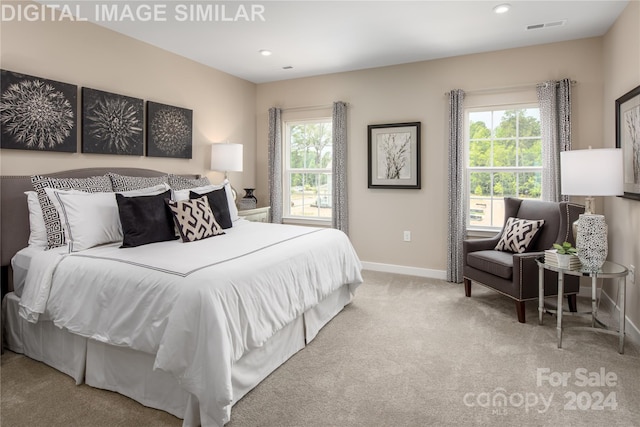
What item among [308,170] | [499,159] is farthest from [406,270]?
[308,170]

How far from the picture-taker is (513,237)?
361 centimetres

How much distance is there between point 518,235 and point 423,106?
191 centimetres

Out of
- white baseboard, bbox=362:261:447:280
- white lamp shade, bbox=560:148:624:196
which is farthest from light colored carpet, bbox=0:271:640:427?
white baseboard, bbox=362:261:447:280

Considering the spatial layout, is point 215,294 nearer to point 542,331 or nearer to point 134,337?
point 134,337

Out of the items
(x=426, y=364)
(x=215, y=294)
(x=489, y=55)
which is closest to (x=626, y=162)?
(x=489, y=55)

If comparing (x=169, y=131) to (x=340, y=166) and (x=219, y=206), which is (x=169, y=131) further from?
(x=340, y=166)

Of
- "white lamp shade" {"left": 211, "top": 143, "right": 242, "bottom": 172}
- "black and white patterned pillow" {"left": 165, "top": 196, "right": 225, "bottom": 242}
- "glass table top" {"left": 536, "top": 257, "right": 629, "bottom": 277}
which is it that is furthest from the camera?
"white lamp shade" {"left": 211, "top": 143, "right": 242, "bottom": 172}

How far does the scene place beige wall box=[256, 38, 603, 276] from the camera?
3.86 metres

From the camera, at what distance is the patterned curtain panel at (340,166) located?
4.96 m

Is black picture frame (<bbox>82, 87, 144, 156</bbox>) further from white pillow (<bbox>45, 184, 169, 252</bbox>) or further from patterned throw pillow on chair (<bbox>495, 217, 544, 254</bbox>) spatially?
patterned throw pillow on chair (<bbox>495, 217, 544, 254</bbox>)

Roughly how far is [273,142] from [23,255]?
11.0ft

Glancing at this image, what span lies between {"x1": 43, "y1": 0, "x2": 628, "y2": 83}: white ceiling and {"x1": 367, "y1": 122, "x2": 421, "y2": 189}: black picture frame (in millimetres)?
823

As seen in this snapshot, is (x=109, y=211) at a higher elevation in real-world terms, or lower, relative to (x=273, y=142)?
→ lower

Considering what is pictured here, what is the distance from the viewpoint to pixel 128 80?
372 cm
